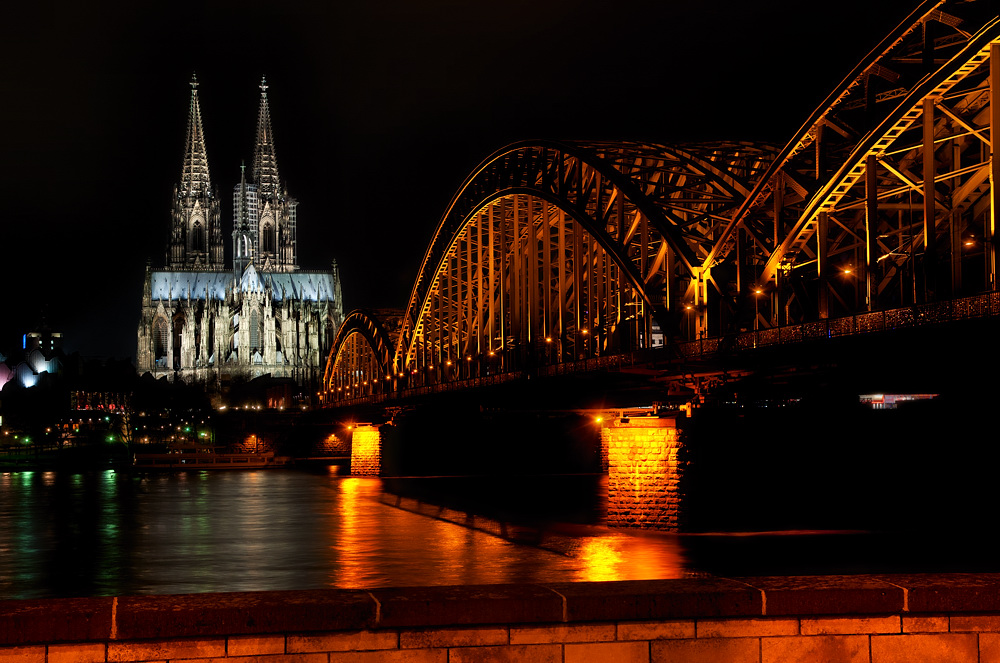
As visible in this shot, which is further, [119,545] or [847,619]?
[119,545]

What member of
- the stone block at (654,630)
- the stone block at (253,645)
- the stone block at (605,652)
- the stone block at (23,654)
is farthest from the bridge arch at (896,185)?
the stone block at (23,654)

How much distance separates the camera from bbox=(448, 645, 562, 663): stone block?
9.87 metres

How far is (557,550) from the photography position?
150 ft

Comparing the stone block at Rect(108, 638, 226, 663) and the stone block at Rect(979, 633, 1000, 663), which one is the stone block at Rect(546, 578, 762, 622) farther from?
the stone block at Rect(108, 638, 226, 663)

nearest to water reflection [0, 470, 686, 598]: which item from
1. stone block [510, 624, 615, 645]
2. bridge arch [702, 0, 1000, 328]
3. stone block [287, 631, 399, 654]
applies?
bridge arch [702, 0, 1000, 328]

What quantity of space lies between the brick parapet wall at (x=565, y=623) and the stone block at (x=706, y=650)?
0.01 metres

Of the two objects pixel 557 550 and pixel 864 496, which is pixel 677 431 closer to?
pixel 557 550

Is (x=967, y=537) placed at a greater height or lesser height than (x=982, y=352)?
lesser

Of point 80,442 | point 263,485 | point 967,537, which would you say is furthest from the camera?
point 80,442

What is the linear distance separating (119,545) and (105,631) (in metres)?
43.8

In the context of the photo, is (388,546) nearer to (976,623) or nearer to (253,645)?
(253,645)

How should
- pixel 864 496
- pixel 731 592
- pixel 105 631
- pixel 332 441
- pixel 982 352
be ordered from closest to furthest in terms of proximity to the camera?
pixel 105 631, pixel 731 592, pixel 982 352, pixel 864 496, pixel 332 441

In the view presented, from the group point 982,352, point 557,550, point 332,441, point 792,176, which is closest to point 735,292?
point 792,176

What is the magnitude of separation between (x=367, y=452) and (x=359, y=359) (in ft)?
138
